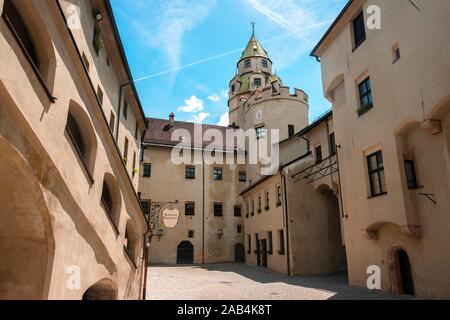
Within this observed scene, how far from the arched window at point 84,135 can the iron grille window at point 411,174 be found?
11614 millimetres

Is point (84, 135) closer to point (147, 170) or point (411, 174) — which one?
point (411, 174)

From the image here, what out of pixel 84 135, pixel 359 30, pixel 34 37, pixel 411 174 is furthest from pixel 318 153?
pixel 34 37

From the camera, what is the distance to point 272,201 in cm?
2797

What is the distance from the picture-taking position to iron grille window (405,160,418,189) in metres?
13.6

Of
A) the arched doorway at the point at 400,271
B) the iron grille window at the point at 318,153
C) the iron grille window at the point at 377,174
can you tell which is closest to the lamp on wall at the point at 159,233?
the iron grille window at the point at 318,153

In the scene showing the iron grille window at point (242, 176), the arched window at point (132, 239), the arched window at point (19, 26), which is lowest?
the arched window at point (132, 239)

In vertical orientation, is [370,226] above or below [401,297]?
above

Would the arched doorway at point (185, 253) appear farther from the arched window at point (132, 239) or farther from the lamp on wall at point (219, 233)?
the arched window at point (132, 239)

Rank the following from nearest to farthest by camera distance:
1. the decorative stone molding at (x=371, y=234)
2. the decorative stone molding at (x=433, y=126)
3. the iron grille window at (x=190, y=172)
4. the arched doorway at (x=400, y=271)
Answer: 1. the decorative stone molding at (x=433, y=126)
2. the arched doorway at (x=400, y=271)
3. the decorative stone molding at (x=371, y=234)
4. the iron grille window at (x=190, y=172)

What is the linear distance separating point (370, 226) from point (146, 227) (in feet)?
34.9

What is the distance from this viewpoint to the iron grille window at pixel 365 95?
53.0 ft

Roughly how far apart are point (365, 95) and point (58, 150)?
14085 mm

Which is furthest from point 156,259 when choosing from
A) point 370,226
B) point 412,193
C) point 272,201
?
point 412,193
